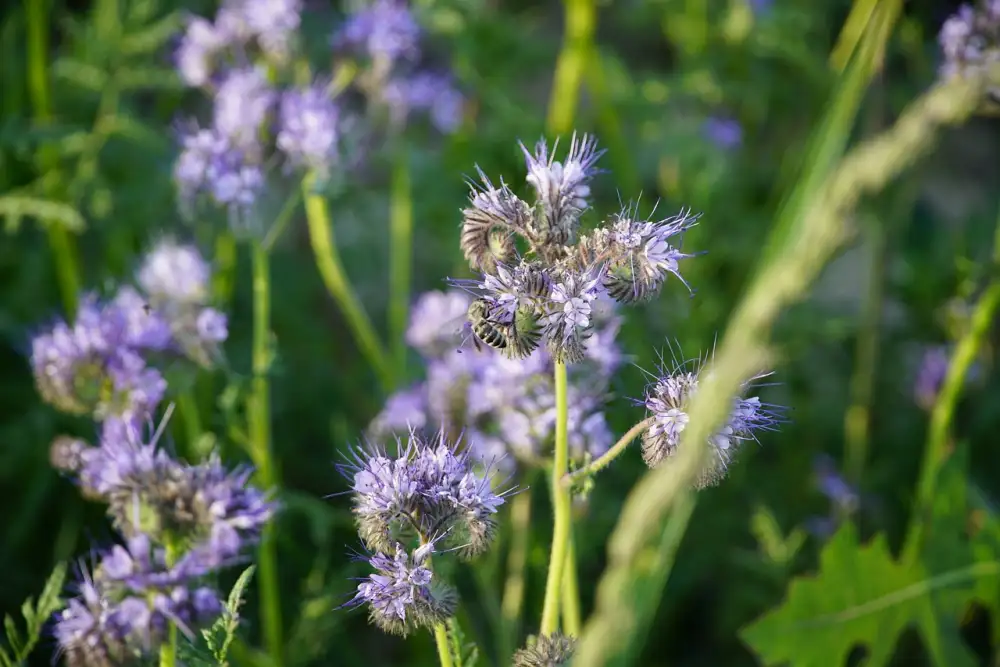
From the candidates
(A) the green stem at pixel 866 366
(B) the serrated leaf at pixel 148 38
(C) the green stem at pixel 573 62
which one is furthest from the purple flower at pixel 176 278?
(A) the green stem at pixel 866 366

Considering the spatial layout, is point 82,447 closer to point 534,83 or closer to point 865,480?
point 865,480

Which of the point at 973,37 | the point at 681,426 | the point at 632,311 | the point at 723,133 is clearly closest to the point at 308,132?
the point at 632,311

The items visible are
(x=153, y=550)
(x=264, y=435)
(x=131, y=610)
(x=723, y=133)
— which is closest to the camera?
(x=131, y=610)

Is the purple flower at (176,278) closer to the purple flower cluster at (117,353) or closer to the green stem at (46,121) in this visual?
the purple flower cluster at (117,353)

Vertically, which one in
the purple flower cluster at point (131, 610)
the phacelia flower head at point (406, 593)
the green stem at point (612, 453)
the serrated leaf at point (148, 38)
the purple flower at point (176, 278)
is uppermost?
the serrated leaf at point (148, 38)

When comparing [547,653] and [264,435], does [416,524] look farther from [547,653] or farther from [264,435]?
[264,435]

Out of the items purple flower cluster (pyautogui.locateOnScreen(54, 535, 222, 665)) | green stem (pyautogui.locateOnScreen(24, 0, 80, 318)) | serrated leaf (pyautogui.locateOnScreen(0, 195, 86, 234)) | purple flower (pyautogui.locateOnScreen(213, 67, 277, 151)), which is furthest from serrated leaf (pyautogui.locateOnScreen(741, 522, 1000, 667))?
green stem (pyautogui.locateOnScreen(24, 0, 80, 318))
